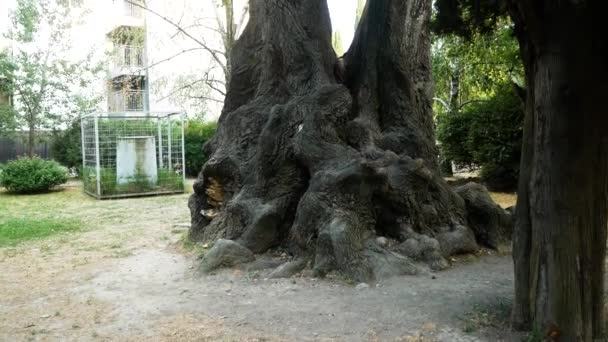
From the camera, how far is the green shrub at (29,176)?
17609mm

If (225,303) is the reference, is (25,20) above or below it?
above

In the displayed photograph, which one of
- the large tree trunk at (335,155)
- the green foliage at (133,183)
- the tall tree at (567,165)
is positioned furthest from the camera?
the green foliage at (133,183)

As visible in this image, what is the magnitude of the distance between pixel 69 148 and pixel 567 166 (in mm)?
22228

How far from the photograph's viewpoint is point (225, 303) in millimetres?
5422

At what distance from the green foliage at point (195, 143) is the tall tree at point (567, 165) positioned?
20.2 m

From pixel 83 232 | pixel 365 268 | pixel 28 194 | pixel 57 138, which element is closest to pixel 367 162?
pixel 365 268

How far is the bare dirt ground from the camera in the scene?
14.9ft

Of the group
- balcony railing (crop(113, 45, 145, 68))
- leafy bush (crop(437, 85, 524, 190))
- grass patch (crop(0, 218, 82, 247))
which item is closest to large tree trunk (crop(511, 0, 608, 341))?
grass patch (crop(0, 218, 82, 247))

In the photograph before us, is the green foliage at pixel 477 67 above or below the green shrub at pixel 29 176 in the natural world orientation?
above

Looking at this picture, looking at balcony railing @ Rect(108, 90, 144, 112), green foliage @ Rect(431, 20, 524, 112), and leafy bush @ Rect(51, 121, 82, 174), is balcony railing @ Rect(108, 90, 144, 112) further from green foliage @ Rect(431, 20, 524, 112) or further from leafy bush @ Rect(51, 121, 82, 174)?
green foliage @ Rect(431, 20, 524, 112)

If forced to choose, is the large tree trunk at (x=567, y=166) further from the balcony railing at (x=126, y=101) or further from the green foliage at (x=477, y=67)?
the balcony railing at (x=126, y=101)

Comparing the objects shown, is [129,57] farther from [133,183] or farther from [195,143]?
[133,183]

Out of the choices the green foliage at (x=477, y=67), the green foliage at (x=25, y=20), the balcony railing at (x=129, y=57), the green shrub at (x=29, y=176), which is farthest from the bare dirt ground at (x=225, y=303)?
the balcony railing at (x=129, y=57)

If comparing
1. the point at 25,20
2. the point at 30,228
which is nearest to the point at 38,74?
the point at 25,20
